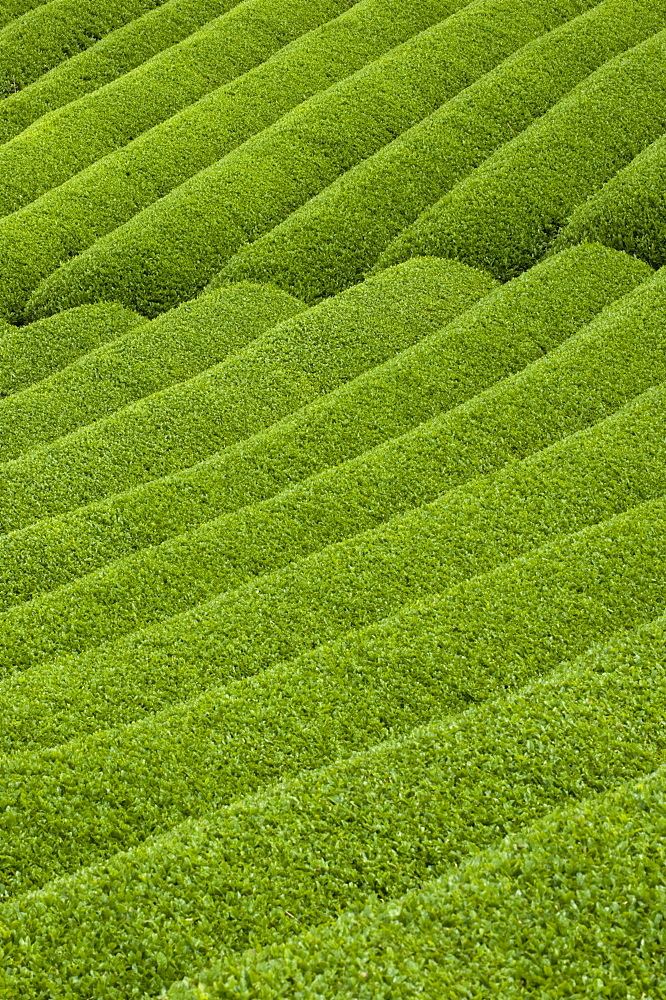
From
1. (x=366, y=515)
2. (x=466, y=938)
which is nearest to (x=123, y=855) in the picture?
(x=466, y=938)

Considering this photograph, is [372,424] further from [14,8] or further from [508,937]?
[14,8]

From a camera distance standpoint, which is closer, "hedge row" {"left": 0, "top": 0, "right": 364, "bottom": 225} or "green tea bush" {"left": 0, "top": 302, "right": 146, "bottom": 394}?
"green tea bush" {"left": 0, "top": 302, "right": 146, "bottom": 394}

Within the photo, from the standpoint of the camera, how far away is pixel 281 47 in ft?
130

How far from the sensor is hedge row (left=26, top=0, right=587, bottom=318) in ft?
89.4

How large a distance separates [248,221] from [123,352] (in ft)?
23.2

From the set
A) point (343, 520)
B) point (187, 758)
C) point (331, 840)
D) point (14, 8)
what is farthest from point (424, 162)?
point (14, 8)

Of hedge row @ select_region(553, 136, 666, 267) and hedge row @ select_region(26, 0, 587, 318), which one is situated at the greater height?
hedge row @ select_region(26, 0, 587, 318)

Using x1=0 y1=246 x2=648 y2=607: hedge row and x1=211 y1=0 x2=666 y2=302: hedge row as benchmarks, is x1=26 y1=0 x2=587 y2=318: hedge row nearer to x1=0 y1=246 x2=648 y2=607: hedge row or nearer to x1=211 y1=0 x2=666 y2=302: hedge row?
x1=211 y1=0 x2=666 y2=302: hedge row

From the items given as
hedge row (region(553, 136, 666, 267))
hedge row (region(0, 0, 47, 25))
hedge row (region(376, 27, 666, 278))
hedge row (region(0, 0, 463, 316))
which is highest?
hedge row (region(0, 0, 47, 25))

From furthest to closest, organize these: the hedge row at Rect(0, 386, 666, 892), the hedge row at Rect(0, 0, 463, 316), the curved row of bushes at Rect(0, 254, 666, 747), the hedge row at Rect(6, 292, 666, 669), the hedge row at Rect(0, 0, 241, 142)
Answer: the hedge row at Rect(0, 0, 241, 142)
the hedge row at Rect(0, 0, 463, 316)
the hedge row at Rect(6, 292, 666, 669)
the curved row of bushes at Rect(0, 254, 666, 747)
the hedge row at Rect(0, 386, 666, 892)

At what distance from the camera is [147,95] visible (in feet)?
120

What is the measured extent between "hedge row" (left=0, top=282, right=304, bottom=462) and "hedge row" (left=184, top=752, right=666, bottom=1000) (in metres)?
15.6

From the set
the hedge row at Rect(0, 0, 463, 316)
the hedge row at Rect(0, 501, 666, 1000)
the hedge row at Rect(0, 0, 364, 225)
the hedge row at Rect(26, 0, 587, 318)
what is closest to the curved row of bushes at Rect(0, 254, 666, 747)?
the hedge row at Rect(0, 501, 666, 1000)

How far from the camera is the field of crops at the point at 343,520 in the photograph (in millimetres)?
9758
